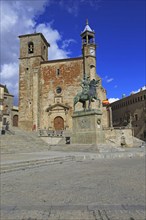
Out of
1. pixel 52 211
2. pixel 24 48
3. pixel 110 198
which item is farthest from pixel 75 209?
pixel 24 48

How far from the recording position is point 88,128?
56.5ft

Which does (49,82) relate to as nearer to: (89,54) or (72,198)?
(89,54)

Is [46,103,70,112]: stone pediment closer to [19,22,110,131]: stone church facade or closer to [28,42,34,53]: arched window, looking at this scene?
[19,22,110,131]: stone church facade

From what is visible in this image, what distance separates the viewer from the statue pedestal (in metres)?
16.8

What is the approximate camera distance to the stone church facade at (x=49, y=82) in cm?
3378

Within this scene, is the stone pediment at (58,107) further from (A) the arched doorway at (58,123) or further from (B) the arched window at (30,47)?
(B) the arched window at (30,47)

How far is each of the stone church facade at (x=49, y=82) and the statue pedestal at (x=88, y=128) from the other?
14849 millimetres

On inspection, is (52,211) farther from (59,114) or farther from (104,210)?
(59,114)

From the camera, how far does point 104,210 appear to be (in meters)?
3.37

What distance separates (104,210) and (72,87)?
3222 centimetres

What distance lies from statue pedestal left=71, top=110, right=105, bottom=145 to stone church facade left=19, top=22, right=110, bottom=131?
14.8 metres

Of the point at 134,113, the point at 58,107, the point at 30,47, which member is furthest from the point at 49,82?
the point at 134,113

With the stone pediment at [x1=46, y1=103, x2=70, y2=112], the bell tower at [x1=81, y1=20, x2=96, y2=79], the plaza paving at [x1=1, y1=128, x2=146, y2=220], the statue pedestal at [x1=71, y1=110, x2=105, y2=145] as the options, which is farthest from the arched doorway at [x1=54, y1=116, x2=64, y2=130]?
the plaza paving at [x1=1, y1=128, x2=146, y2=220]

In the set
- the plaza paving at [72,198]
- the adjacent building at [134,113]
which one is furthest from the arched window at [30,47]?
the plaza paving at [72,198]
